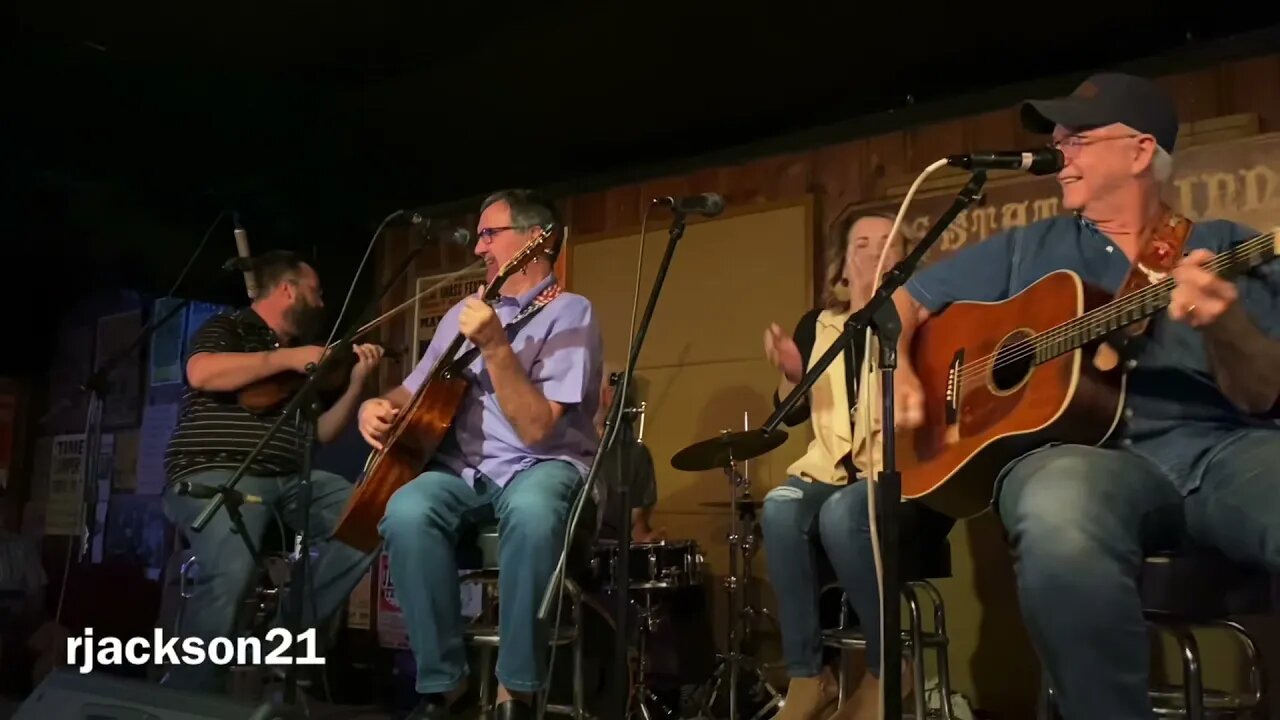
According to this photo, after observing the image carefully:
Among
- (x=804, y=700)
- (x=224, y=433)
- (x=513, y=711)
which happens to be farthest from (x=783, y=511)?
(x=224, y=433)

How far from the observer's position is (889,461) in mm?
1482

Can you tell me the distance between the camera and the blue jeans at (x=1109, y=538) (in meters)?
1.32

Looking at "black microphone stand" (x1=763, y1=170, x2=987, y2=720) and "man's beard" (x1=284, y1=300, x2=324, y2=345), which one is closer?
"black microphone stand" (x1=763, y1=170, x2=987, y2=720)

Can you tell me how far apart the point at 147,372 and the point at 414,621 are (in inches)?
163

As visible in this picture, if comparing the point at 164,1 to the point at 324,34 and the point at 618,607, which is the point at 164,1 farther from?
the point at 618,607

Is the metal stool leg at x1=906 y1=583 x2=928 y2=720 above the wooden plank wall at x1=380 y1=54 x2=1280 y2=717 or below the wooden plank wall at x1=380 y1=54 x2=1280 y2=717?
below

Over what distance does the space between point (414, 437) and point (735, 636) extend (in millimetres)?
1797

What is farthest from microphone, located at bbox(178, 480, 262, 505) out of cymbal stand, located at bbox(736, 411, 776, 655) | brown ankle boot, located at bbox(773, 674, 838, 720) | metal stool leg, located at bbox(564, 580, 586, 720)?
cymbal stand, located at bbox(736, 411, 776, 655)

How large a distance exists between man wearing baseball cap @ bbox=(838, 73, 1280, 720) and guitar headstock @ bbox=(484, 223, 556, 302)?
37.5 inches

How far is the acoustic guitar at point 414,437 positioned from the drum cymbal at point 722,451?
2.83ft

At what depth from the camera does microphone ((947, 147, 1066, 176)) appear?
60.6 inches

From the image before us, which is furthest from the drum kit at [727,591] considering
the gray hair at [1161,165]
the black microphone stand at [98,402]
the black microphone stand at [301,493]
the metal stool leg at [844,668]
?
the black microphone stand at [98,402]

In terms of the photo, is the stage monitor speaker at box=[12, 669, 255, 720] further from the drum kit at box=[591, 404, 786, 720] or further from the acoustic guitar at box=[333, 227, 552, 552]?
the drum kit at box=[591, 404, 786, 720]

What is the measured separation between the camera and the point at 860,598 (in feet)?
6.90
